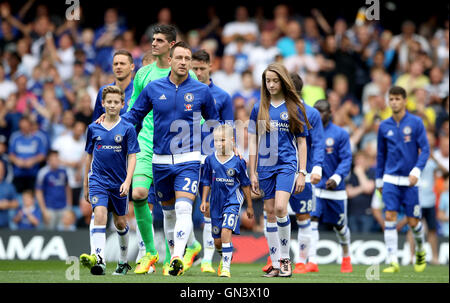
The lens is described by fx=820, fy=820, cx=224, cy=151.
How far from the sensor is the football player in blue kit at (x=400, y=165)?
12945 millimetres

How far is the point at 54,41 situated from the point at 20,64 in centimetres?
105

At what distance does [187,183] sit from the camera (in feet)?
32.4

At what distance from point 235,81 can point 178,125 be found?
9519 millimetres

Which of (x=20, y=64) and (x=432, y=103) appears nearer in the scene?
(x=432, y=103)

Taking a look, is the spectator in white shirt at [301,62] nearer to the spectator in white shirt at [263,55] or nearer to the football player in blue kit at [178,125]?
the spectator in white shirt at [263,55]

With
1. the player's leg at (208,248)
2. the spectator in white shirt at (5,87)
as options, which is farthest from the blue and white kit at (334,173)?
the spectator in white shirt at (5,87)

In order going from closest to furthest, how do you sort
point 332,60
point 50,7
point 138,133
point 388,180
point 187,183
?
point 187,183 → point 138,133 → point 388,180 → point 332,60 → point 50,7

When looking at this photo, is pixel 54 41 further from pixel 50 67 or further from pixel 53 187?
pixel 53 187

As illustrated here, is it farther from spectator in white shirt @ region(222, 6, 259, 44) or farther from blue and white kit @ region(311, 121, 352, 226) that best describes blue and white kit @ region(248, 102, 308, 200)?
spectator in white shirt @ region(222, 6, 259, 44)

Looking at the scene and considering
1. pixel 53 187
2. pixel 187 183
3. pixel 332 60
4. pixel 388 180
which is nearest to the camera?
pixel 187 183

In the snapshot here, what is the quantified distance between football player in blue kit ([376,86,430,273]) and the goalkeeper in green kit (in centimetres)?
387

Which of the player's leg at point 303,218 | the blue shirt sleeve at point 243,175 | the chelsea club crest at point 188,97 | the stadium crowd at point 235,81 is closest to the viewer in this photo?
the chelsea club crest at point 188,97

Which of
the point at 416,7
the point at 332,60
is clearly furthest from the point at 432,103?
the point at 416,7

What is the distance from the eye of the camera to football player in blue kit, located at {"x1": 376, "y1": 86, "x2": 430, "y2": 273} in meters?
12.9
